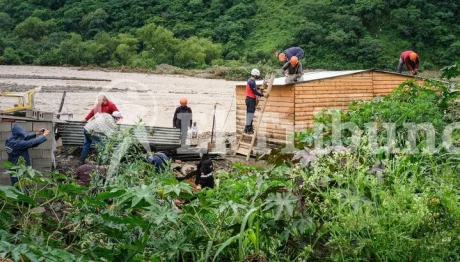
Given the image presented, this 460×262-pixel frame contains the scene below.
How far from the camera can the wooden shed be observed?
1345 cm

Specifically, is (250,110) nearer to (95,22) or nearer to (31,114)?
(31,114)

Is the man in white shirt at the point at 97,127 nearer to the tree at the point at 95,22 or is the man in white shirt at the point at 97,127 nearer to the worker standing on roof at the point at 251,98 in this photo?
the worker standing on roof at the point at 251,98

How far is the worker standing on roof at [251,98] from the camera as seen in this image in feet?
44.5

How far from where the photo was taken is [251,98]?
13.8m

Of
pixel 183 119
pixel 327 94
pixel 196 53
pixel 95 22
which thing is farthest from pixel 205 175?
pixel 95 22

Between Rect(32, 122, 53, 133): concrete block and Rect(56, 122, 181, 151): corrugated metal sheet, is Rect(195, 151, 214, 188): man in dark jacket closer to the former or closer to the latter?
Rect(32, 122, 53, 133): concrete block

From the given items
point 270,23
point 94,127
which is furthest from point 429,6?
point 94,127

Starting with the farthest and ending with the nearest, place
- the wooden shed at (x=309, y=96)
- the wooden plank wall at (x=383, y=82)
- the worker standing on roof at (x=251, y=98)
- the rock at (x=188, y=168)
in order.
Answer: the wooden plank wall at (x=383, y=82) → the worker standing on roof at (x=251, y=98) → the wooden shed at (x=309, y=96) → the rock at (x=188, y=168)

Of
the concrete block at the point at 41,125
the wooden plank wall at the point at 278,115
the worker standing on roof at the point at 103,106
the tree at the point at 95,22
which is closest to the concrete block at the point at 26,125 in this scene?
the concrete block at the point at 41,125

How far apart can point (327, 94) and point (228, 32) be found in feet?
182

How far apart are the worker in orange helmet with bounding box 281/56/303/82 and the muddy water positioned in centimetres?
612

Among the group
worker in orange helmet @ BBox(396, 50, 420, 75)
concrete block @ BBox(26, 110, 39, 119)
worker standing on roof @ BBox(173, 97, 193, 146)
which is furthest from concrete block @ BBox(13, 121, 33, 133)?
worker in orange helmet @ BBox(396, 50, 420, 75)

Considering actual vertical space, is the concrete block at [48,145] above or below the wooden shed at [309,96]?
below

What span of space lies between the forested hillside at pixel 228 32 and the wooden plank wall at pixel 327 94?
1659 inches
